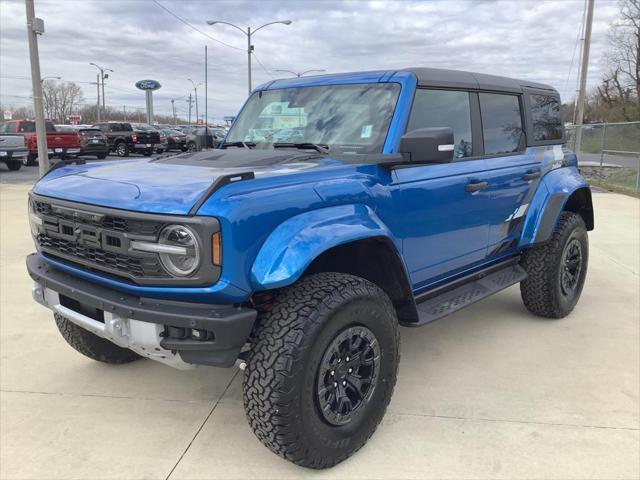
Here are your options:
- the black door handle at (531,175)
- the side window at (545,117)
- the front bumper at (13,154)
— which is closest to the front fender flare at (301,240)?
the black door handle at (531,175)

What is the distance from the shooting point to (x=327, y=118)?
3430mm

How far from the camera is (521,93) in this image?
14.3 ft

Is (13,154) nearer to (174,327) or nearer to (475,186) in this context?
(475,186)

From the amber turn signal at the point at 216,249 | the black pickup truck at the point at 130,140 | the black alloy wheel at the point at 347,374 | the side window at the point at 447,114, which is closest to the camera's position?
the amber turn signal at the point at 216,249

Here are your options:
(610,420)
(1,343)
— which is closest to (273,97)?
(1,343)

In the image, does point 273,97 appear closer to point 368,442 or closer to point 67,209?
point 67,209

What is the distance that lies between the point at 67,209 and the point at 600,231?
815cm

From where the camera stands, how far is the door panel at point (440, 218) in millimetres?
3066

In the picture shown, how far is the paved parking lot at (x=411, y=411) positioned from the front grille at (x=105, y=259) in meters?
→ 0.97

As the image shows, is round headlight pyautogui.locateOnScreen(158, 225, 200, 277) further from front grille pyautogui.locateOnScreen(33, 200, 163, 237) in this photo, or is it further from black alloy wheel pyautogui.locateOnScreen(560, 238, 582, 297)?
black alloy wheel pyautogui.locateOnScreen(560, 238, 582, 297)

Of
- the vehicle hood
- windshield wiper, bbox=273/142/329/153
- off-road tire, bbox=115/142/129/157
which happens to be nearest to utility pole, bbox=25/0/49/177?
the vehicle hood

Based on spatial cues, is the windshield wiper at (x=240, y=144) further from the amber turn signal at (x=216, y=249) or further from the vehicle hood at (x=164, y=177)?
the amber turn signal at (x=216, y=249)

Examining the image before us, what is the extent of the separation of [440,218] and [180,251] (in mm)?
1690

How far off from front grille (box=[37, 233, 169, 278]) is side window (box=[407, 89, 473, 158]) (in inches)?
67.7
